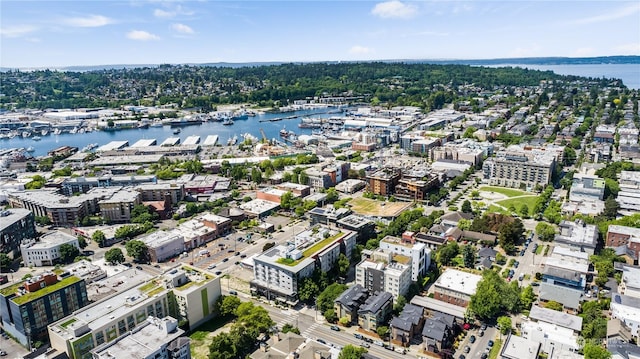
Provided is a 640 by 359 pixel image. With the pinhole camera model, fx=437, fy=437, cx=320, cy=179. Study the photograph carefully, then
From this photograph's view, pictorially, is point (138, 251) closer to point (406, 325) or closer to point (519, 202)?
point (406, 325)

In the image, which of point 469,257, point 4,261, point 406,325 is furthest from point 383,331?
point 4,261

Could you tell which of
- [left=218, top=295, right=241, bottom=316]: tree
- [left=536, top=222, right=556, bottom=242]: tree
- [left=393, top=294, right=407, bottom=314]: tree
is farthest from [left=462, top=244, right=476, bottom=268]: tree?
[left=218, top=295, right=241, bottom=316]: tree

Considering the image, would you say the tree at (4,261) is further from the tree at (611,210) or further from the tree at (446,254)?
the tree at (611,210)

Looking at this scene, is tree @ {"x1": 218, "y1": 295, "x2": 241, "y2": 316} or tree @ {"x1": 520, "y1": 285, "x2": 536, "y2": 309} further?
tree @ {"x1": 520, "y1": 285, "x2": 536, "y2": 309}

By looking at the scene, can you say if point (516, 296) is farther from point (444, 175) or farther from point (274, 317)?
point (444, 175)

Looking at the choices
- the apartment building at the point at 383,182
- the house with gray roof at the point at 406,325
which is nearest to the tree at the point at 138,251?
the house with gray roof at the point at 406,325

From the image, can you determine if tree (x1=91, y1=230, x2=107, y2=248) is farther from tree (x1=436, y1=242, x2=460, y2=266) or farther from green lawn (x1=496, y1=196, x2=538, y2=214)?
green lawn (x1=496, y1=196, x2=538, y2=214)

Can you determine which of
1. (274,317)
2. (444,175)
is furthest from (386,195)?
(274,317)
